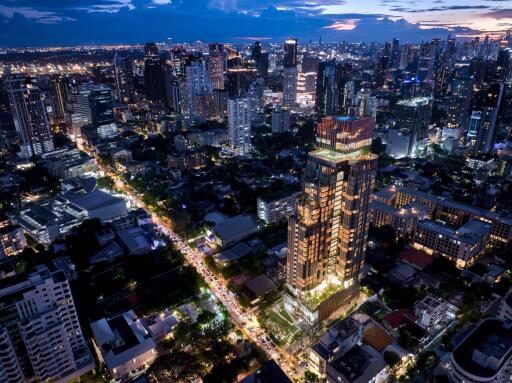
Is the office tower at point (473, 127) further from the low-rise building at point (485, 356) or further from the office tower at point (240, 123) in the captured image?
the low-rise building at point (485, 356)

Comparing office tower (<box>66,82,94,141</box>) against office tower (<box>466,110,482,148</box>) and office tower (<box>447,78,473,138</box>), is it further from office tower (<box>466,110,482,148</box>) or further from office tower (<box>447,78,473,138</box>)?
office tower (<box>466,110,482,148</box>)

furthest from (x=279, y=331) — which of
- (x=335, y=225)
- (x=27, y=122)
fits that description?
(x=27, y=122)

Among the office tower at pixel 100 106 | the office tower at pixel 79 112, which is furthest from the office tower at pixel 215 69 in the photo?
the office tower at pixel 79 112

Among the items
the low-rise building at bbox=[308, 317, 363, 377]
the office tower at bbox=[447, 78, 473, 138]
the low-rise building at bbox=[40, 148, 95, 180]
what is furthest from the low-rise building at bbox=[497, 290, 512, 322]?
the low-rise building at bbox=[40, 148, 95, 180]

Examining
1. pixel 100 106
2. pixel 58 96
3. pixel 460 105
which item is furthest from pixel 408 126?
pixel 58 96

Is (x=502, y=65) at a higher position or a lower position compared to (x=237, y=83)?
higher

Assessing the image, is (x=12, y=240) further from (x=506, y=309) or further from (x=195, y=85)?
(x=195, y=85)
